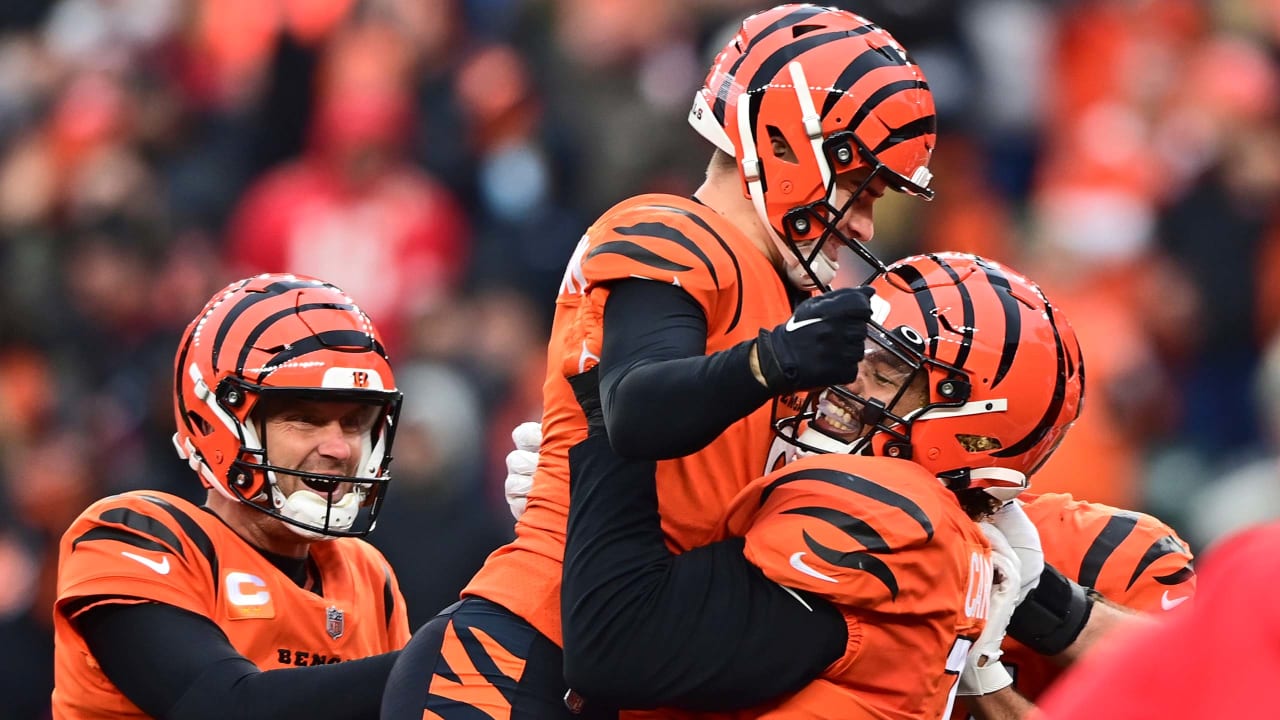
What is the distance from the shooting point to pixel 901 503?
9.80ft

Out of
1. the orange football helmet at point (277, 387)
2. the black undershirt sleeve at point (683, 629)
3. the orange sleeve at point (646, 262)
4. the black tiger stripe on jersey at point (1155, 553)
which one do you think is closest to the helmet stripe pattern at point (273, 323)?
the orange football helmet at point (277, 387)

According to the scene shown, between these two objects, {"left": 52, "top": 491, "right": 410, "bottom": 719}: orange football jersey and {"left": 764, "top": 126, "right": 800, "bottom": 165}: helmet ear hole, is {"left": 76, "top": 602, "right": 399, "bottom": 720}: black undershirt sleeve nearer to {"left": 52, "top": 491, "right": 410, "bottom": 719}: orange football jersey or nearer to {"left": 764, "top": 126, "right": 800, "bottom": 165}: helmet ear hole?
{"left": 52, "top": 491, "right": 410, "bottom": 719}: orange football jersey

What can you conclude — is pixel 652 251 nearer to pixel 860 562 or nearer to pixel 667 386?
pixel 667 386

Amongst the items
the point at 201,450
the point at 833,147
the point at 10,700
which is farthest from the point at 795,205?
the point at 10,700

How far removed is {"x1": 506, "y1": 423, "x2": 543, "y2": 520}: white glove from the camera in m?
3.64

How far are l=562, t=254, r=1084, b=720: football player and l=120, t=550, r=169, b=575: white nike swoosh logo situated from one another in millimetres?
1090

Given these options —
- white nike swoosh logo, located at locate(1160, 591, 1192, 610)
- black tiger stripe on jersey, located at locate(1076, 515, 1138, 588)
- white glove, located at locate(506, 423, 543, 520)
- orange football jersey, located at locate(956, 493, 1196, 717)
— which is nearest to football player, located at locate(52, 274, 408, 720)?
white glove, located at locate(506, 423, 543, 520)

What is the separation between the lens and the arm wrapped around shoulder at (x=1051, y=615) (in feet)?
11.3

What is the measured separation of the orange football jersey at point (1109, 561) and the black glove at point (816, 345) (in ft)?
3.71

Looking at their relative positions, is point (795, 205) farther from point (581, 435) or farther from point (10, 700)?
point (10, 700)

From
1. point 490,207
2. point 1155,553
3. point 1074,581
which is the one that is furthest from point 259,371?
point 490,207

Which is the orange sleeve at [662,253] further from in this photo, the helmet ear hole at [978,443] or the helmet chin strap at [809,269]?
the helmet ear hole at [978,443]

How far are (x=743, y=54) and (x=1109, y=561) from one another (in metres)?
1.27

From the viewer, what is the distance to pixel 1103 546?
147 inches
